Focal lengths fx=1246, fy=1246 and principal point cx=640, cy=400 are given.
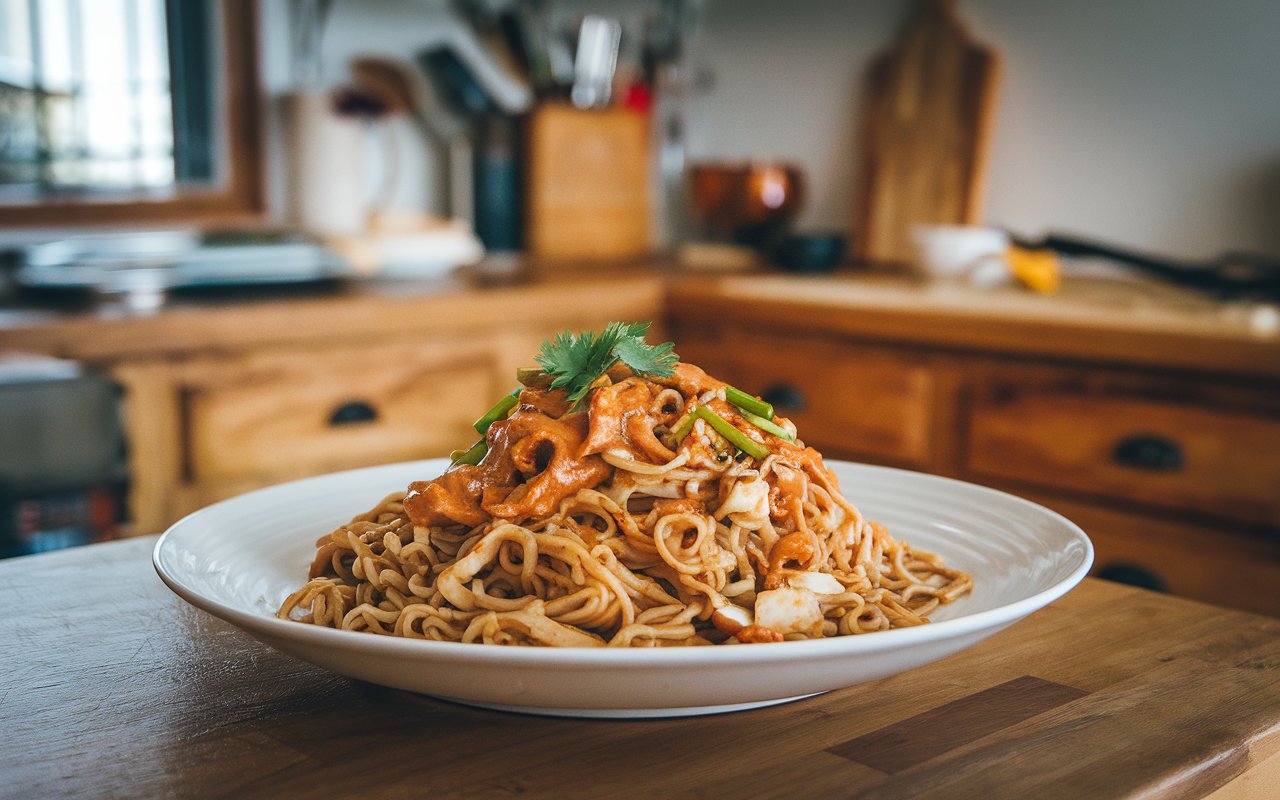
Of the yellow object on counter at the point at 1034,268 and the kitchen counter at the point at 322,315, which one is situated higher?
the yellow object on counter at the point at 1034,268

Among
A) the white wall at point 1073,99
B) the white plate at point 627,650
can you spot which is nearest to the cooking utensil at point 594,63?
the white wall at point 1073,99

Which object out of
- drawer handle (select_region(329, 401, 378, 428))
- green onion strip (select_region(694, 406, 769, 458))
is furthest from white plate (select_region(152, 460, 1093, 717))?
drawer handle (select_region(329, 401, 378, 428))

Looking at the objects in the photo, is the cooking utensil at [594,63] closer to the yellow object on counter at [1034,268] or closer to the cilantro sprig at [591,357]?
the yellow object on counter at [1034,268]

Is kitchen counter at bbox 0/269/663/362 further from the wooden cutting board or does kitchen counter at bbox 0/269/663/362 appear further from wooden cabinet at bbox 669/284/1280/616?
the wooden cutting board

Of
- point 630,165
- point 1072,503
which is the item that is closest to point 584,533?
point 1072,503

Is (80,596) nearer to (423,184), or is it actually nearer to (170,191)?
(170,191)

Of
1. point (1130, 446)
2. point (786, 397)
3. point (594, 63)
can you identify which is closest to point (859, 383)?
point (786, 397)
